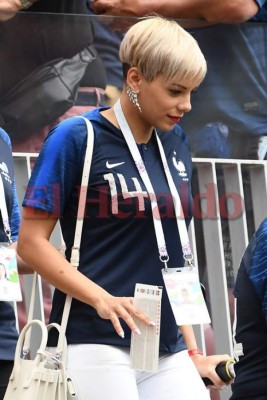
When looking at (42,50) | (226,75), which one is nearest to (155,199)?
(42,50)

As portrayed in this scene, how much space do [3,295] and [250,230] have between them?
2344 millimetres

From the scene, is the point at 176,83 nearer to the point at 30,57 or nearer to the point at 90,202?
Result: the point at 90,202

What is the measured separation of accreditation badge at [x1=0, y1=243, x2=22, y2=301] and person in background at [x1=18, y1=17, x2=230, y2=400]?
1.25 ft

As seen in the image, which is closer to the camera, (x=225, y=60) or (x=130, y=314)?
(x=130, y=314)

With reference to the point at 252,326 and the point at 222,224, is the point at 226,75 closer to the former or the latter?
the point at 222,224

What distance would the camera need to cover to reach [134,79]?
163 inches

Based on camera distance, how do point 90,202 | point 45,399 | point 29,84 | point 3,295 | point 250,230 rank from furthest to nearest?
point 250,230 → point 29,84 → point 3,295 → point 90,202 → point 45,399

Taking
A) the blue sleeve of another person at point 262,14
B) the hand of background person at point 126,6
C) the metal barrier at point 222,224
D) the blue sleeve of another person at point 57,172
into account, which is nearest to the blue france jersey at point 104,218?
the blue sleeve of another person at point 57,172

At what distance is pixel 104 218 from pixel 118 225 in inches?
2.1

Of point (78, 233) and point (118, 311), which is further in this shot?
point (78, 233)

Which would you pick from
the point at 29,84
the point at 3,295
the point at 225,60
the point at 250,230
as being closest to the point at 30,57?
the point at 29,84

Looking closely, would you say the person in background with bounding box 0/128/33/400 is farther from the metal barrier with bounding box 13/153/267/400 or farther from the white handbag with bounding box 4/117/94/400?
the metal barrier with bounding box 13/153/267/400

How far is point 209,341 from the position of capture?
20.2ft

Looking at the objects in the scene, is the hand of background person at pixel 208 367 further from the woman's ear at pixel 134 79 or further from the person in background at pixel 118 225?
the woman's ear at pixel 134 79
